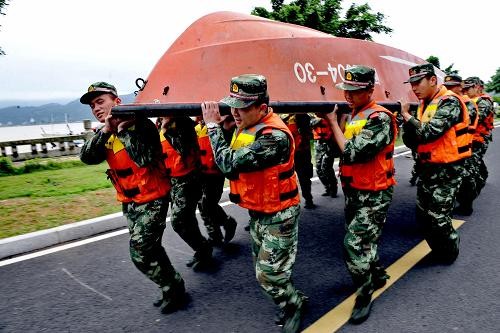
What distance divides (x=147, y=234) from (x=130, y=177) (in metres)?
0.47

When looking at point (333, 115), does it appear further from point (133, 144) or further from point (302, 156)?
point (302, 156)

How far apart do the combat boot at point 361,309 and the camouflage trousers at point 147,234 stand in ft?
5.13

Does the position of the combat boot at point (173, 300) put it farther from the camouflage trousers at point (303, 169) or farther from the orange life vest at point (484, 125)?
the orange life vest at point (484, 125)

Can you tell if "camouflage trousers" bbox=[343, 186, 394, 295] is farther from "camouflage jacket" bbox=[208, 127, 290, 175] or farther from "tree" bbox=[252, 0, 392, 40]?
"tree" bbox=[252, 0, 392, 40]

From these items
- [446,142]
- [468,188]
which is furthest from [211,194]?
[468,188]

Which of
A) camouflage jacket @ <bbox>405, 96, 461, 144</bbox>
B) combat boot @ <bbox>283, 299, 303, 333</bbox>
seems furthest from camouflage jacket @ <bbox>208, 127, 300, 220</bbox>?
camouflage jacket @ <bbox>405, 96, 461, 144</bbox>

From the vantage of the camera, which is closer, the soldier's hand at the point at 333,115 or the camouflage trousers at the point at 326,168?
the soldier's hand at the point at 333,115

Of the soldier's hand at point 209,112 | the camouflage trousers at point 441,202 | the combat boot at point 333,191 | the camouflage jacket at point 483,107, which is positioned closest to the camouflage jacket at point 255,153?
the soldier's hand at point 209,112

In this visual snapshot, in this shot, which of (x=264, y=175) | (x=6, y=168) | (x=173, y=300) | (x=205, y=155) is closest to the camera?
(x=264, y=175)

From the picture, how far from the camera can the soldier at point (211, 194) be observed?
4.09m

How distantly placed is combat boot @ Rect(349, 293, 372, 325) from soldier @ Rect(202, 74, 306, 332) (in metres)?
0.47

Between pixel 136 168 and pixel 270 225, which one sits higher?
pixel 136 168

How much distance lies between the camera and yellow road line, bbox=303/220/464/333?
2.66 metres

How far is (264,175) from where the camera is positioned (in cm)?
239
